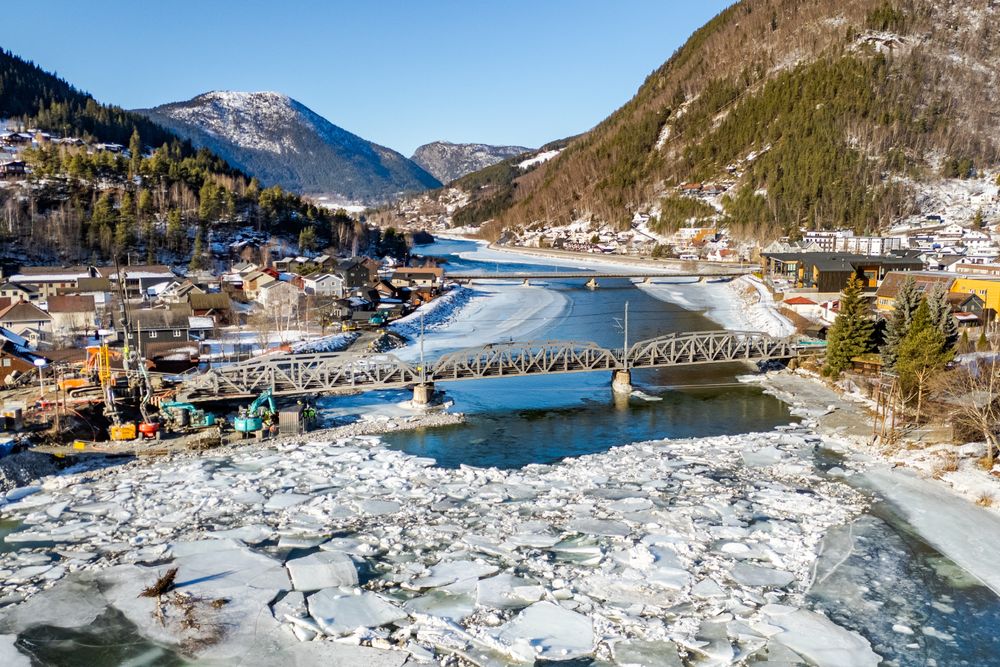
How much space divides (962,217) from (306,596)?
100 metres

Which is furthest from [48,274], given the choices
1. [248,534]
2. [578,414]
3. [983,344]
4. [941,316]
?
[983,344]

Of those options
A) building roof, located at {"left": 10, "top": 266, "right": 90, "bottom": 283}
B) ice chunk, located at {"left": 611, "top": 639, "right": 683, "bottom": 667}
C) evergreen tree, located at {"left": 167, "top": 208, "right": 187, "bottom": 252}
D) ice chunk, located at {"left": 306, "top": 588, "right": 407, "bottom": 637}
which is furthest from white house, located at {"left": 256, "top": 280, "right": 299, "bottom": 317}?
ice chunk, located at {"left": 611, "top": 639, "right": 683, "bottom": 667}

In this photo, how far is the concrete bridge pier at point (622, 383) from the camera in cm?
3356

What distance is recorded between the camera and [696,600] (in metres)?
14.8

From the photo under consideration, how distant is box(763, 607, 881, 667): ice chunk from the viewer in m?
13.0

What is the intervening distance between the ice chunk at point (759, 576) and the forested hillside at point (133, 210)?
196ft

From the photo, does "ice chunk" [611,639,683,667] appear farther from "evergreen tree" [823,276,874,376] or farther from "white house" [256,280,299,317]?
"white house" [256,280,299,317]

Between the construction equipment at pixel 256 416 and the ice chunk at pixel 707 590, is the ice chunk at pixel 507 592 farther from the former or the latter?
the construction equipment at pixel 256 416

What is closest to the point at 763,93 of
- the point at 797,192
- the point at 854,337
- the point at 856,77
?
the point at 856,77

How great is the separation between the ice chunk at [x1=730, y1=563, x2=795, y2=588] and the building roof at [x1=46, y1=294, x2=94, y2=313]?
39248 millimetres

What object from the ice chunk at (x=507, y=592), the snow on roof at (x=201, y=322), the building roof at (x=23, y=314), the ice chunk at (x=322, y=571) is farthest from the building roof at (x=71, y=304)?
the ice chunk at (x=507, y=592)

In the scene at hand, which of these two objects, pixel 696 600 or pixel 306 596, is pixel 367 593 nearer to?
pixel 306 596

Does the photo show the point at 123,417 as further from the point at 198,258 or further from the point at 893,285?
the point at 893,285

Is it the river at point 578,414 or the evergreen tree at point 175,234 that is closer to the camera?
the river at point 578,414
